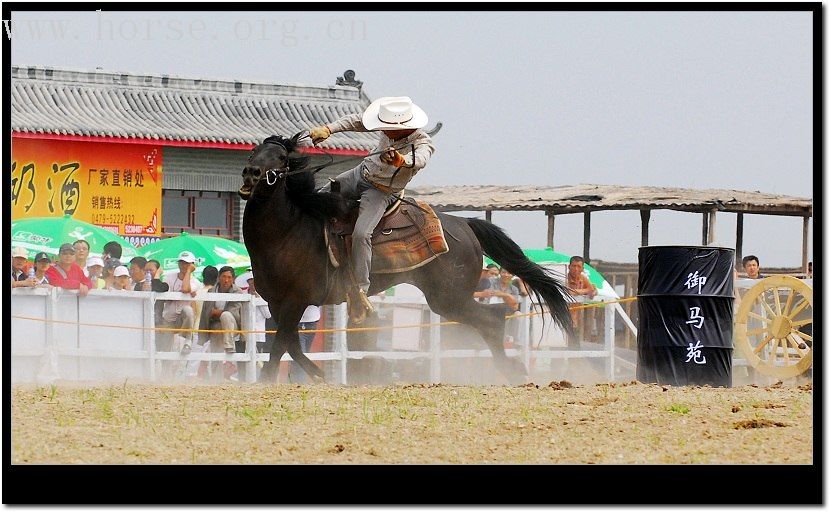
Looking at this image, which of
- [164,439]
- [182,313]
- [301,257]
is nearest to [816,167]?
[164,439]

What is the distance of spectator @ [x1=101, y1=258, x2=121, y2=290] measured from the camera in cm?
1280

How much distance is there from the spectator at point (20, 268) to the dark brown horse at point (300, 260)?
10.7 feet

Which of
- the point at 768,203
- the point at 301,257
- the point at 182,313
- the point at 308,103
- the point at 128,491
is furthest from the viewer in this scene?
the point at 308,103

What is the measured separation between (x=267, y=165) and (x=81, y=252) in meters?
3.78

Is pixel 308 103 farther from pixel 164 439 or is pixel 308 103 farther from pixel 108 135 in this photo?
pixel 164 439

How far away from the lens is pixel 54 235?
13.1 metres

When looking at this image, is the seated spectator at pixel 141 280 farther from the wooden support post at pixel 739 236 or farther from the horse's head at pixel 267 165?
the wooden support post at pixel 739 236

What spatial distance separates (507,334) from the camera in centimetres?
1426

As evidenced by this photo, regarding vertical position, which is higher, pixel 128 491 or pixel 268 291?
pixel 268 291

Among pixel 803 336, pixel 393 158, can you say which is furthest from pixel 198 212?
pixel 803 336

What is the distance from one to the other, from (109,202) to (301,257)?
30.3 ft

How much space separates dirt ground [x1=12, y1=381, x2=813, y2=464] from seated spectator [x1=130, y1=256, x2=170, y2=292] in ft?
14.3

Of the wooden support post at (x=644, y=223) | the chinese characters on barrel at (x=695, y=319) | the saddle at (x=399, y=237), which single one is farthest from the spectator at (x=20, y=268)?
the wooden support post at (x=644, y=223)

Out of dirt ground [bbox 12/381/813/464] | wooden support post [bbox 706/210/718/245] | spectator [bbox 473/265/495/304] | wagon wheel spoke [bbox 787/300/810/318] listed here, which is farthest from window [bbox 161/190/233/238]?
dirt ground [bbox 12/381/813/464]
